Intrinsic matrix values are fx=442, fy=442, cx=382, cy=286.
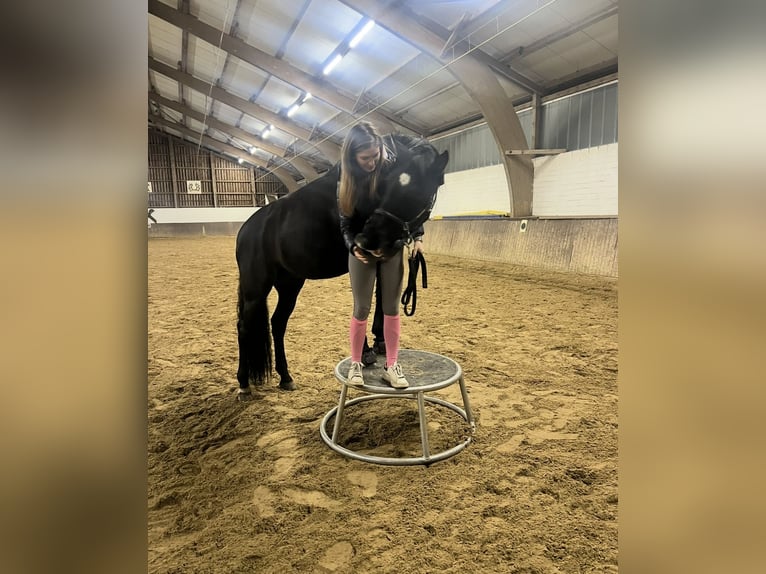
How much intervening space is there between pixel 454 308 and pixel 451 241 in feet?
15.5

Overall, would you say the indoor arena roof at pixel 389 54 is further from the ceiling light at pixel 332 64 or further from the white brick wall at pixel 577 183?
the white brick wall at pixel 577 183

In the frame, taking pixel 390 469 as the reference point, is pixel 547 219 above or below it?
above

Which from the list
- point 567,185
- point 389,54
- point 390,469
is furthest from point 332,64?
point 390,469

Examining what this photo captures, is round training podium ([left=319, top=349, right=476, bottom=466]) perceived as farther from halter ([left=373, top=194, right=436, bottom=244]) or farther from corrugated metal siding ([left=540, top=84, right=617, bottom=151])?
corrugated metal siding ([left=540, top=84, right=617, bottom=151])

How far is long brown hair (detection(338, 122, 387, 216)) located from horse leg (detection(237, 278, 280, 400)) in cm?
90

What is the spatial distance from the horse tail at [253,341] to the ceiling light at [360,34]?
6230 millimetres

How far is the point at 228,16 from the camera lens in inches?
339

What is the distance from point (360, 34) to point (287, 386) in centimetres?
700

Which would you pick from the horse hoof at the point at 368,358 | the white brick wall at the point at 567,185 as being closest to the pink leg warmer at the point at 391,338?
the horse hoof at the point at 368,358

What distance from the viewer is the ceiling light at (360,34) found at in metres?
7.16

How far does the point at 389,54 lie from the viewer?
8094mm

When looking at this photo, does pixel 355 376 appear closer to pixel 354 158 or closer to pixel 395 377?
pixel 395 377

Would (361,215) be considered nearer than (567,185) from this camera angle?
Yes
